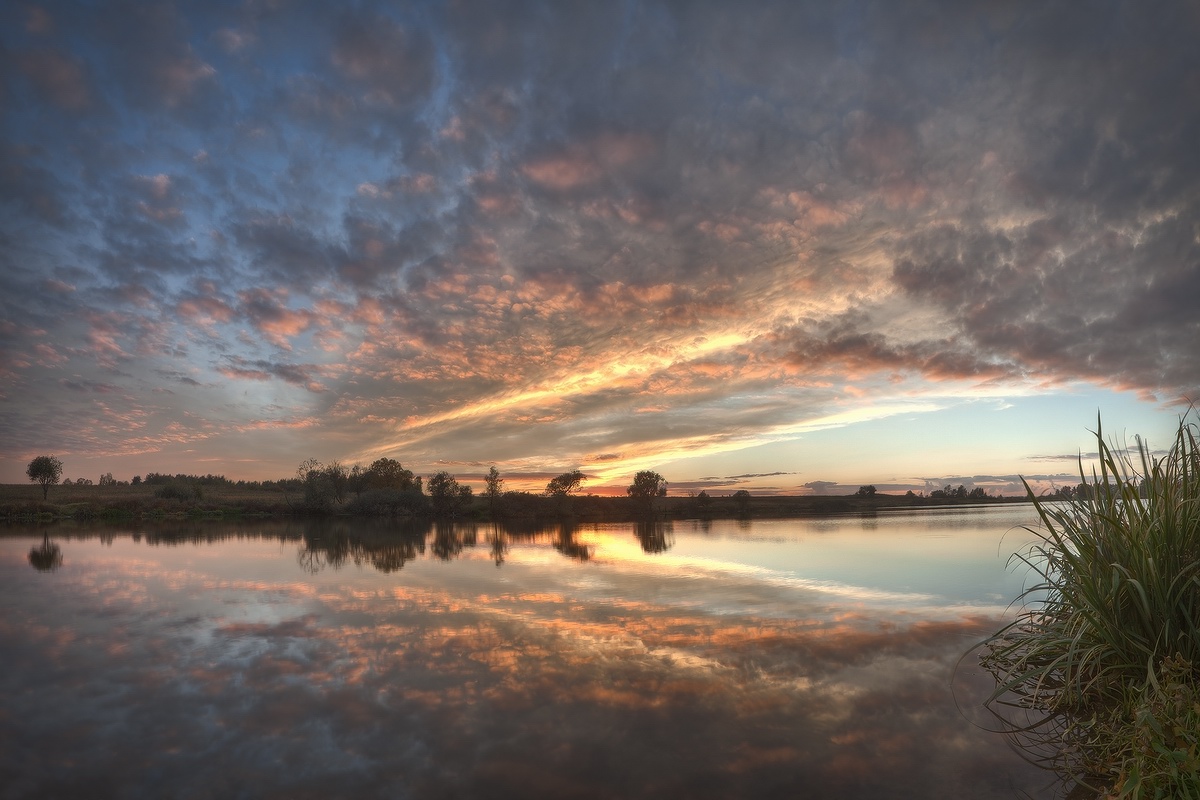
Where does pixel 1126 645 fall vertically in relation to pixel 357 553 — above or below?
above

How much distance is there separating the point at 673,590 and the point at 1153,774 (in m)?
11.0

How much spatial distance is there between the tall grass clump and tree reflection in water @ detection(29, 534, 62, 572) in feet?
85.5

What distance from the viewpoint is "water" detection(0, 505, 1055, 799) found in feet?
16.4

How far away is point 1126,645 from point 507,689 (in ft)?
22.3

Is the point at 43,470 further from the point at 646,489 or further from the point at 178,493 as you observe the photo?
the point at 646,489

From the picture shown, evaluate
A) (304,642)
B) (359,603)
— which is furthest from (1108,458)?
(359,603)

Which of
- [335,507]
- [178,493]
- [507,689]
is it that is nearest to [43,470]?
[178,493]

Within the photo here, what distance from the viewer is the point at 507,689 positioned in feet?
23.4

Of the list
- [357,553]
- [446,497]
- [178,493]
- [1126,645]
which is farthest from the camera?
[446,497]

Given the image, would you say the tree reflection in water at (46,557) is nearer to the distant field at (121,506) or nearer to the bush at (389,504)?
the distant field at (121,506)

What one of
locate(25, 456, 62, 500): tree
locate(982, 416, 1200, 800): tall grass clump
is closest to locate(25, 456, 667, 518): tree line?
locate(25, 456, 62, 500): tree

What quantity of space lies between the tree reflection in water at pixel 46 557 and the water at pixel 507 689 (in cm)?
474

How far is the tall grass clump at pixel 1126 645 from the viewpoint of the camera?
4411 millimetres

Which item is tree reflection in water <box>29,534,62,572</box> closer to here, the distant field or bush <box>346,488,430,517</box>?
the distant field
